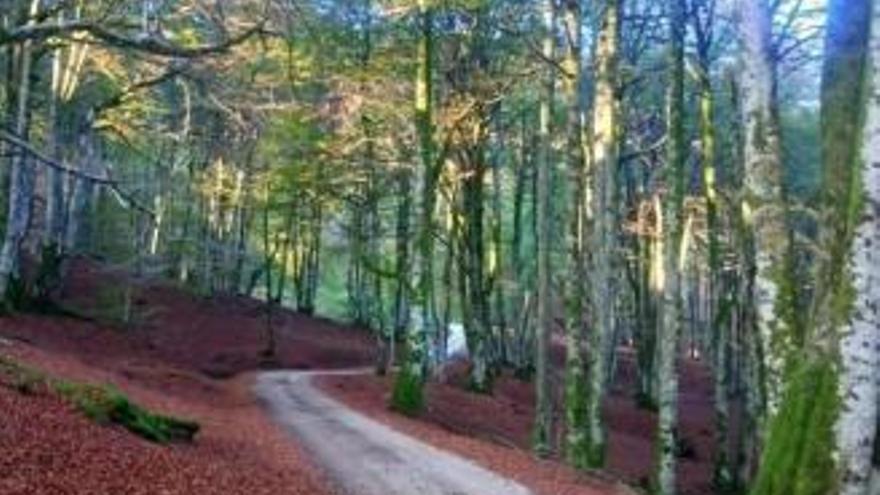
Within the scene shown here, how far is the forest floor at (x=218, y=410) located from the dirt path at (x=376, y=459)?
26cm

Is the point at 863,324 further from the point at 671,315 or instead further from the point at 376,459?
the point at 671,315

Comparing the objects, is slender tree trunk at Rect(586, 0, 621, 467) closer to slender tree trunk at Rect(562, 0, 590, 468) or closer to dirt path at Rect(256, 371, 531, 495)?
slender tree trunk at Rect(562, 0, 590, 468)

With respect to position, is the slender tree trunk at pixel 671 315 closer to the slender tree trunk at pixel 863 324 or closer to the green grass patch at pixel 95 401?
the green grass patch at pixel 95 401

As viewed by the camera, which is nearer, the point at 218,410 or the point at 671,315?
the point at 671,315

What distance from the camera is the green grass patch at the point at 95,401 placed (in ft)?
43.6

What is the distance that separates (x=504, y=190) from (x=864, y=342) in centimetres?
4419

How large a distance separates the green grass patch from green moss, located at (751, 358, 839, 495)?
23.6 ft

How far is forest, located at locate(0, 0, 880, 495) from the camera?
10.1 meters

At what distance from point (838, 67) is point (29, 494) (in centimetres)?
802

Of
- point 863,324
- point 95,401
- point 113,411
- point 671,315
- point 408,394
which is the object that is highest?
Result: point 863,324

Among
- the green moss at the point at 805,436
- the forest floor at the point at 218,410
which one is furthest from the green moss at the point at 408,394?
the green moss at the point at 805,436

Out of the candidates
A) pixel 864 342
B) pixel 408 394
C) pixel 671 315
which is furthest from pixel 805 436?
pixel 408 394

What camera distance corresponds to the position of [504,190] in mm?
53531

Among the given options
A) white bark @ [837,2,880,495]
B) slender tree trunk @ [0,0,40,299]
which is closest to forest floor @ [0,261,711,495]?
slender tree trunk @ [0,0,40,299]
